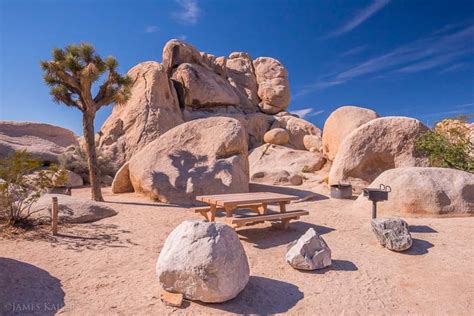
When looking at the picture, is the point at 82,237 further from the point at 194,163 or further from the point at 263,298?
the point at 194,163

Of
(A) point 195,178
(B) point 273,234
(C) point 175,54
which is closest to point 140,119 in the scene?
(A) point 195,178

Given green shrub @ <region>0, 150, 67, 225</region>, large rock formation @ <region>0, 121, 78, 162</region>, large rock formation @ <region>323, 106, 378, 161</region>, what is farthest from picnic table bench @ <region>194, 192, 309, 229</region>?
large rock formation @ <region>0, 121, 78, 162</region>

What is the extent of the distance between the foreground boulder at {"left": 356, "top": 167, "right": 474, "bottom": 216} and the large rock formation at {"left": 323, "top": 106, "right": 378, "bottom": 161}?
6.45 m

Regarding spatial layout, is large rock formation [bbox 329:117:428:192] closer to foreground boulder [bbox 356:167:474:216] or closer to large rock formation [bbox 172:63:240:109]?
foreground boulder [bbox 356:167:474:216]

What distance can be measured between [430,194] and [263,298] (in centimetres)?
528

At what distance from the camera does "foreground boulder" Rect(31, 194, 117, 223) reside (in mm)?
6836

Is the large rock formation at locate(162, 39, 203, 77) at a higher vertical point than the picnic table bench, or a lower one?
higher

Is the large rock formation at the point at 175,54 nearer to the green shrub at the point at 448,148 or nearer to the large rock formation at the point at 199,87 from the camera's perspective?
the large rock formation at the point at 199,87

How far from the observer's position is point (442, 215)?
7.12 metres

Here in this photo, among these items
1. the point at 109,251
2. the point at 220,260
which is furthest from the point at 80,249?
the point at 220,260

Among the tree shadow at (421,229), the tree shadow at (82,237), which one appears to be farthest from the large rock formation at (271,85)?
the tree shadow at (82,237)

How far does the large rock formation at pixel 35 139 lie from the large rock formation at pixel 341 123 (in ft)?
43.6

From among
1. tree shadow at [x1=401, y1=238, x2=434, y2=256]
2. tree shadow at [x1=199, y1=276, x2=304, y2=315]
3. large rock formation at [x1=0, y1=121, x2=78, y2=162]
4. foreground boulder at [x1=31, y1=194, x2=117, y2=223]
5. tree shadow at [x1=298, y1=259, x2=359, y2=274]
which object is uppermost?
Result: large rock formation at [x1=0, y1=121, x2=78, y2=162]

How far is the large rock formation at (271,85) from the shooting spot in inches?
1091
